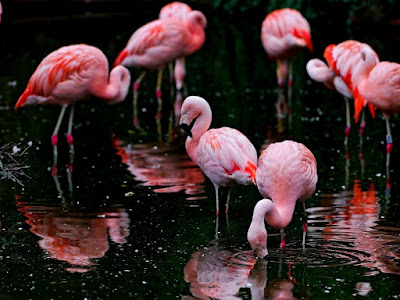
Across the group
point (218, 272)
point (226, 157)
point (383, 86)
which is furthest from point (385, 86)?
point (218, 272)

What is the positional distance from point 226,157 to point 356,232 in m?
1.15

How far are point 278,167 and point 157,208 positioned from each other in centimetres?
139

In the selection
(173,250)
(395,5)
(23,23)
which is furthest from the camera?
(23,23)

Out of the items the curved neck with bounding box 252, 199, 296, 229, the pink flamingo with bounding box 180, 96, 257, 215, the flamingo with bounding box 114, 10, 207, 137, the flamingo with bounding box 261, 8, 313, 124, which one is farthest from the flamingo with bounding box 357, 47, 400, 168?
the flamingo with bounding box 114, 10, 207, 137

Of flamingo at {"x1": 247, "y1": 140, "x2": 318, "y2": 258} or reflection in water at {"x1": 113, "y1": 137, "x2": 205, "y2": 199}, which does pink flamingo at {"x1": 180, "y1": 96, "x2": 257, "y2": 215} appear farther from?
reflection in water at {"x1": 113, "y1": 137, "x2": 205, "y2": 199}

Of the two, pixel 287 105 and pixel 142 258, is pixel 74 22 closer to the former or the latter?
pixel 287 105

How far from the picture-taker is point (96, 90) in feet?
28.0

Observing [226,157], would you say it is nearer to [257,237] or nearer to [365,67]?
[257,237]

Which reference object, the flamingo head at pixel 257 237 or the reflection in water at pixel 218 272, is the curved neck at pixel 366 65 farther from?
the flamingo head at pixel 257 237

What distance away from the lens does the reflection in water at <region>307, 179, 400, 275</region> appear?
17.1 ft

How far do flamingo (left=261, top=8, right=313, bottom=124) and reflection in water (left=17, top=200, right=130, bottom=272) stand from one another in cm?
511

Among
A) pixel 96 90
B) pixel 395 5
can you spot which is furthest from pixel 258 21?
pixel 96 90

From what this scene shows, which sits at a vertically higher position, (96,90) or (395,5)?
(395,5)

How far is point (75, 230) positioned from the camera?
600cm
